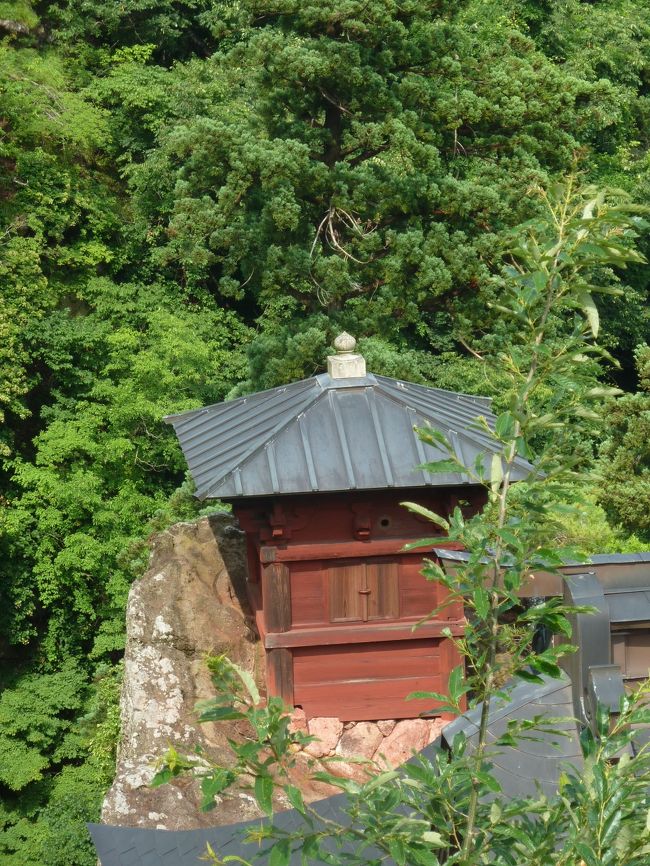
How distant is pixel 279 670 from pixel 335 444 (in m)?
1.29

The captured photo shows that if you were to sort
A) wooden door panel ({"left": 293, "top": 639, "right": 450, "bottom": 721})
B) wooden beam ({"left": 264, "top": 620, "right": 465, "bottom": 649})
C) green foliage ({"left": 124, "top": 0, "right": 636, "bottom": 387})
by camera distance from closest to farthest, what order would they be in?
wooden beam ({"left": 264, "top": 620, "right": 465, "bottom": 649})
wooden door panel ({"left": 293, "top": 639, "right": 450, "bottom": 721})
green foliage ({"left": 124, "top": 0, "right": 636, "bottom": 387})

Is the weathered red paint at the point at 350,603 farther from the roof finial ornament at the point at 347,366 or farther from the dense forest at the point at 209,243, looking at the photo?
the dense forest at the point at 209,243

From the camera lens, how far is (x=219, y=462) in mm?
5926

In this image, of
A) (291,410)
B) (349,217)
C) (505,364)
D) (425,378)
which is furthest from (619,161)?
(505,364)

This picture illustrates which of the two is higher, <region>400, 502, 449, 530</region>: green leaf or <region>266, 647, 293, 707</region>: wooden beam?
<region>400, 502, 449, 530</region>: green leaf

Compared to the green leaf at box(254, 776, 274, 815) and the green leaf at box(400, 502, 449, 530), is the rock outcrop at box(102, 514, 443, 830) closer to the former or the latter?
the green leaf at box(400, 502, 449, 530)

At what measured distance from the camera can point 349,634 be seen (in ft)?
19.3

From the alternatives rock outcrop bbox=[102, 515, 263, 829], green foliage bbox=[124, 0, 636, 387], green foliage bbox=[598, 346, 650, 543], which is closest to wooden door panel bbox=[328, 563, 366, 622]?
rock outcrop bbox=[102, 515, 263, 829]

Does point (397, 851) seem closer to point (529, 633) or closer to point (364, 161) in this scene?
point (529, 633)

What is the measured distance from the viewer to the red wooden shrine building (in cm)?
571

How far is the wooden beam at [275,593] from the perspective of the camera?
580 cm

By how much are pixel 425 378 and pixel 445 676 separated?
9.10m

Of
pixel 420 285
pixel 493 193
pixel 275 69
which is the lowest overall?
pixel 420 285

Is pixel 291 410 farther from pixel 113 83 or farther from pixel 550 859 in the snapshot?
pixel 113 83
